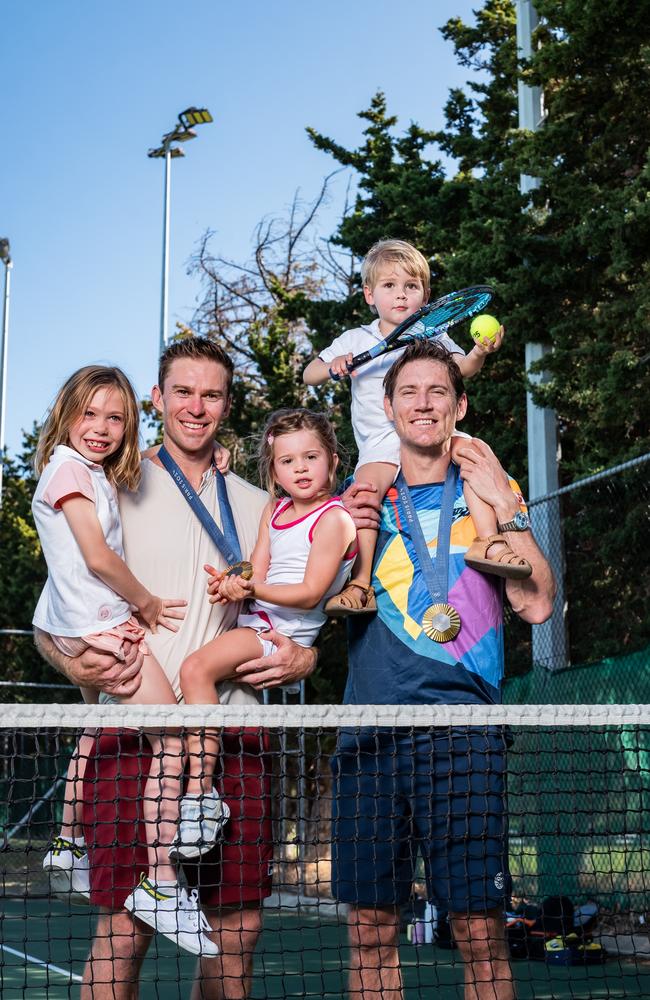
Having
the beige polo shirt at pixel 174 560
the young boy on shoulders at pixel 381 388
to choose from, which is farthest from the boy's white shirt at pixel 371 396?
the beige polo shirt at pixel 174 560

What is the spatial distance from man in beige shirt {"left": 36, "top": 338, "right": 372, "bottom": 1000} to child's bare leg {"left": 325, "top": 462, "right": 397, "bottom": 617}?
0.27 m

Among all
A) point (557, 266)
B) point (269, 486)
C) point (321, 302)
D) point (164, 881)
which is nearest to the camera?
point (164, 881)

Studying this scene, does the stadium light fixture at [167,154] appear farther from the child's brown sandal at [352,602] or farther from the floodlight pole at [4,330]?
the child's brown sandal at [352,602]

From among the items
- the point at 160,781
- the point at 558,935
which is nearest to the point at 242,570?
the point at 160,781

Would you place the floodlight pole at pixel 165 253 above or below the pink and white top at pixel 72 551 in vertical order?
above

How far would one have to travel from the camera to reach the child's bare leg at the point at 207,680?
11.3 ft

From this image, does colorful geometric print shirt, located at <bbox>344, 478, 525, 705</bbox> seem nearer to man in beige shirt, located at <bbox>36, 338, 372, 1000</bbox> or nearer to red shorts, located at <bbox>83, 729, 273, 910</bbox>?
man in beige shirt, located at <bbox>36, 338, 372, 1000</bbox>

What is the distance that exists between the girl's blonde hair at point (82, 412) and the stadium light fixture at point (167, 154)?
56.2ft

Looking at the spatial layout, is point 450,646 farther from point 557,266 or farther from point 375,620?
point 557,266

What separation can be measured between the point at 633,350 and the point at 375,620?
7805mm

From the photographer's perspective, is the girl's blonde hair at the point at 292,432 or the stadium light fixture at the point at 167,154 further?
the stadium light fixture at the point at 167,154

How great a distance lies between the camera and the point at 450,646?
3.46 m

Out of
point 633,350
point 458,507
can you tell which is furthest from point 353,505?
point 633,350

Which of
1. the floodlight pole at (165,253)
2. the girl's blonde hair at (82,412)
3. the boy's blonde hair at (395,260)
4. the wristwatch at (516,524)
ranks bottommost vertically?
the wristwatch at (516,524)
